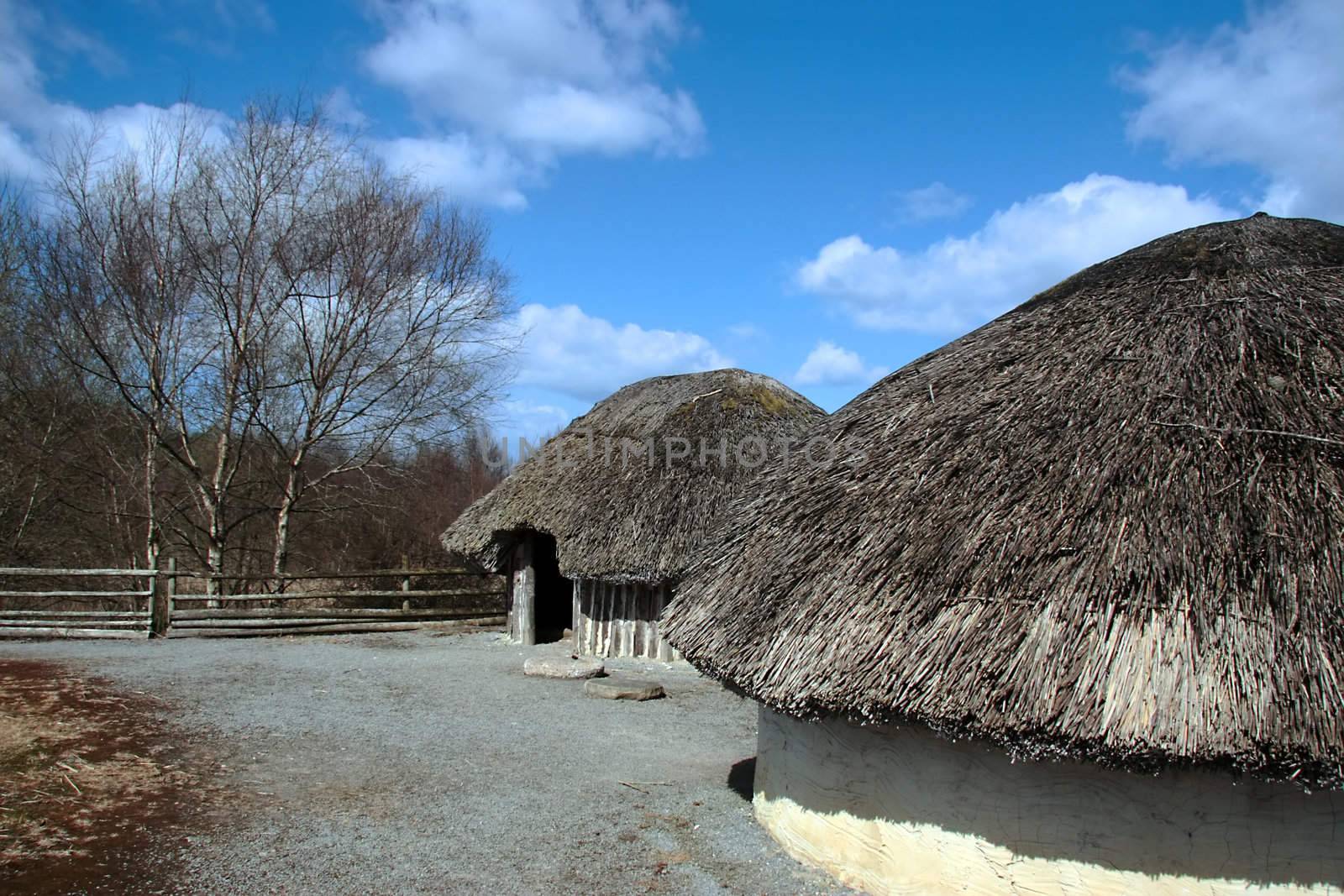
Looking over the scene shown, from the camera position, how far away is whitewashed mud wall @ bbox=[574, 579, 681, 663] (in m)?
13.8

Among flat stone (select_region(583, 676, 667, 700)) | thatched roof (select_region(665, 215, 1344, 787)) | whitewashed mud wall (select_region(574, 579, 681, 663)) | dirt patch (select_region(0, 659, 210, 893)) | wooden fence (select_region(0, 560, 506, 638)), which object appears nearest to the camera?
thatched roof (select_region(665, 215, 1344, 787))

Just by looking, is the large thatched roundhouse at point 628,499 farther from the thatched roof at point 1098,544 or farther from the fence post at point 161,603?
the thatched roof at point 1098,544

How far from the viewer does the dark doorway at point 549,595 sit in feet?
53.5

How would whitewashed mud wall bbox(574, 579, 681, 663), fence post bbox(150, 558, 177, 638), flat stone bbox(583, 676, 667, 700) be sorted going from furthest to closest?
fence post bbox(150, 558, 177, 638) → whitewashed mud wall bbox(574, 579, 681, 663) → flat stone bbox(583, 676, 667, 700)

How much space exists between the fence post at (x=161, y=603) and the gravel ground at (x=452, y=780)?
64.9 inches

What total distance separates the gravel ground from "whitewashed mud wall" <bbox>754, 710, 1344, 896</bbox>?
456 mm

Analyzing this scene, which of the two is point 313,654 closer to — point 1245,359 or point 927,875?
point 927,875

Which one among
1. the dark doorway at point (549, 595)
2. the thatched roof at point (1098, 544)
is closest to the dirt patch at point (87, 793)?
the thatched roof at point (1098, 544)

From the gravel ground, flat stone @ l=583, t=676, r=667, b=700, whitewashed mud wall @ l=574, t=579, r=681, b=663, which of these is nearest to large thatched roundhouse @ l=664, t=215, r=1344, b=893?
the gravel ground

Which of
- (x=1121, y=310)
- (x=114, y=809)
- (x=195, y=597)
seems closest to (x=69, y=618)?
(x=195, y=597)

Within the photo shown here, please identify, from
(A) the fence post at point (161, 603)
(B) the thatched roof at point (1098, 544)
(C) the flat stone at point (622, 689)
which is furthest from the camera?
(A) the fence post at point (161, 603)

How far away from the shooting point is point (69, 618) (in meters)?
15.6

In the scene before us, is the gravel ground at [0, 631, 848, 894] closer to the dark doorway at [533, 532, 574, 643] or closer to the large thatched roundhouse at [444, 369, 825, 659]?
the large thatched roundhouse at [444, 369, 825, 659]

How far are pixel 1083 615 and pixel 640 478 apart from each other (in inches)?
390
